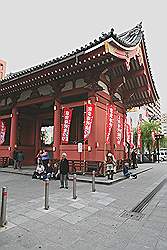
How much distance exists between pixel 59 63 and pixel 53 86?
243 centimetres

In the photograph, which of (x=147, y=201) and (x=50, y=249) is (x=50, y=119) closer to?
(x=147, y=201)

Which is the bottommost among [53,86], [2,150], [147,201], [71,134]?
[147,201]

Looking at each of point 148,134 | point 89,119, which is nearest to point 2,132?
point 89,119

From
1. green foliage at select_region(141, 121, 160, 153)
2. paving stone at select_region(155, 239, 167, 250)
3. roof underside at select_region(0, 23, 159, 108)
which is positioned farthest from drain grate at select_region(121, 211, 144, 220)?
green foliage at select_region(141, 121, 160, 153)

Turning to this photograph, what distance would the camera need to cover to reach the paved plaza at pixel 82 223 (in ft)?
13.7

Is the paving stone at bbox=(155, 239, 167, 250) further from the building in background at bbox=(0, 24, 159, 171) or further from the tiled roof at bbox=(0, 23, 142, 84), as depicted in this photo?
the tiled roof at bbox=(0, 23, 142, 84)

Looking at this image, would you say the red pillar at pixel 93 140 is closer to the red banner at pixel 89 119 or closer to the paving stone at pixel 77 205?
the red banner at pixel 89 119

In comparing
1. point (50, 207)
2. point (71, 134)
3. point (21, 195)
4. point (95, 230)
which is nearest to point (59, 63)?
point (71, 134)

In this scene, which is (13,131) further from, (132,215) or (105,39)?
(132,215)

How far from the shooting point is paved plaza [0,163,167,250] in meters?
4.18

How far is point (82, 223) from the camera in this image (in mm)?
5262

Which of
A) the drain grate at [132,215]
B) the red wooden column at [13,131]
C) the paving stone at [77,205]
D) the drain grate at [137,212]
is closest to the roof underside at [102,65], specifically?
the red wooden column at [13,131]

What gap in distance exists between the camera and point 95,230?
16.0 ft

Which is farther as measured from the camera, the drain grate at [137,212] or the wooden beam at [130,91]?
Answer: the wooden beam at [130,91]
